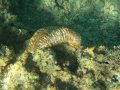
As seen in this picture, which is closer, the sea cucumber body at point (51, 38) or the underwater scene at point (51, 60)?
the underwater scene at point (51, 60)

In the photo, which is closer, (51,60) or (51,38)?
(51,60)

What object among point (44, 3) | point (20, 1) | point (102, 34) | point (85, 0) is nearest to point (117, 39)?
point (102, 34)

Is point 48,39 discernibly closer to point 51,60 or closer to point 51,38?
point 51,38

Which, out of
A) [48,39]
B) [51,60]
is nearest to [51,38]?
[48,39]

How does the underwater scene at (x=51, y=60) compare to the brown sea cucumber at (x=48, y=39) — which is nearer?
the underwater scene at (x=51, y=60)

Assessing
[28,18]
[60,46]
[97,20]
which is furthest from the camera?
[97,20]

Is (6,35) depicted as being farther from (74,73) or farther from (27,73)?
(74,73)

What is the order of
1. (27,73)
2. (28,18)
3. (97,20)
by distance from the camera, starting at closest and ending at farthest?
1. (27,73)
2. (28,18)
3. (97,20)

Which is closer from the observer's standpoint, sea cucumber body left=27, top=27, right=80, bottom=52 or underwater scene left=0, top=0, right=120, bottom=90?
underwater scene left=0, top=0, right=120, bottom=90
